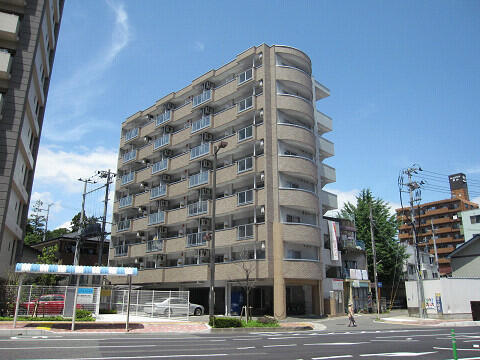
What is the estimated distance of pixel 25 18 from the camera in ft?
91.8

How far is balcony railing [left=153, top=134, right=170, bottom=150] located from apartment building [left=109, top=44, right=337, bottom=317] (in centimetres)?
15

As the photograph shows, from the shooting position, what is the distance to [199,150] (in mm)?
43469

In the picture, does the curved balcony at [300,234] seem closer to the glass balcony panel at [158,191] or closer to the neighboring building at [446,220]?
the glass balcony panel at [158,191]

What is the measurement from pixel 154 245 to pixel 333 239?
20.6 m

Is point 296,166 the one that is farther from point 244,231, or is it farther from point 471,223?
point 471,223

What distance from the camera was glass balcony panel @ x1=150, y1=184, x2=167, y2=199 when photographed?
47397 mm

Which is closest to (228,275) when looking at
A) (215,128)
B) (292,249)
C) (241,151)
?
(292,249)

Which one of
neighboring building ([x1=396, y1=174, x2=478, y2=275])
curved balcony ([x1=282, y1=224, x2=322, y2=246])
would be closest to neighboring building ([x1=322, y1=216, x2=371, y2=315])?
curved balcony ([x1=282, y1=224, x2=322, y2=246])

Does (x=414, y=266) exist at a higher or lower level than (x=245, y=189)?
lower

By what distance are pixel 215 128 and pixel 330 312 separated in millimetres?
22183

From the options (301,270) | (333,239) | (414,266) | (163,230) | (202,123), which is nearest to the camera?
(301,270)

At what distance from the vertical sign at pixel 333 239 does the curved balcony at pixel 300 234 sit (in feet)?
14.4

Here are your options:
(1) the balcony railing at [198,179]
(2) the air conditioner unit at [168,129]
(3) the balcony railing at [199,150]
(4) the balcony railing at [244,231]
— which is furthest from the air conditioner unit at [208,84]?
(4) the balcony railing at [244,231]

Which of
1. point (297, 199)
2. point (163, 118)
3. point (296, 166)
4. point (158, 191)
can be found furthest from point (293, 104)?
point (158, 191)
